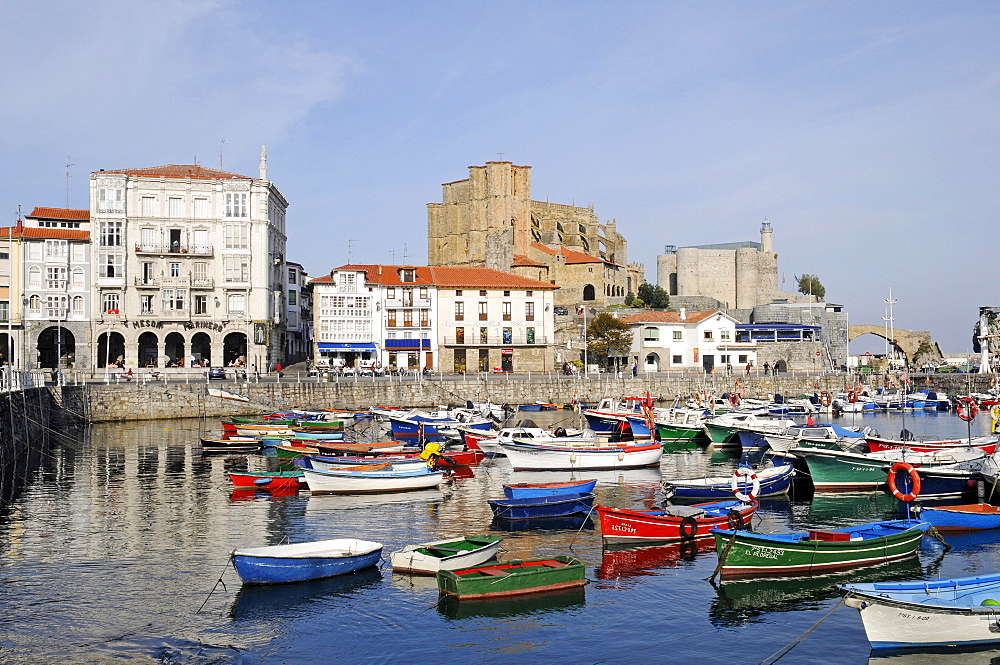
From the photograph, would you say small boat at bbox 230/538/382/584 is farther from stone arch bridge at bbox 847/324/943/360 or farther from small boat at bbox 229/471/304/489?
stone arch bridge at bbox 847/324/943/360

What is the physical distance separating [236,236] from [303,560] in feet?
198

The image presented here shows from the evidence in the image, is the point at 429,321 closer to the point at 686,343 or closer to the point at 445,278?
the point at 445,278

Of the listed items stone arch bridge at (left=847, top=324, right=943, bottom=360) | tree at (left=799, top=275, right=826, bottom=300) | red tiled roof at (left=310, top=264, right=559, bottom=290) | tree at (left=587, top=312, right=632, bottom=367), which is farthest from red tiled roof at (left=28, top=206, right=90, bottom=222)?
tree at (left=799, top=275, right=826, bottom=300)

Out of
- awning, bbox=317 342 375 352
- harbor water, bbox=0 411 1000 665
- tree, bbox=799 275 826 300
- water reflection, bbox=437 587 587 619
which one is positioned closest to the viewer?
harbor water, bbox=0 411 1000 665

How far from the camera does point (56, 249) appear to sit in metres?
75.8

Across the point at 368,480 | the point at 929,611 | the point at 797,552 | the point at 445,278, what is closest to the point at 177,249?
the point at 445,278

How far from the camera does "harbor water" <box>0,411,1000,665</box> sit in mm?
18156

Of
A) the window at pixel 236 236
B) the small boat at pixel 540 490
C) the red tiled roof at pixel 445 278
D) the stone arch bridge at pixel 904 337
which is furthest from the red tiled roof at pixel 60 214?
the stone arch bridge at pixel 904 337

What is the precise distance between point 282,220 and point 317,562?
71.5 metres

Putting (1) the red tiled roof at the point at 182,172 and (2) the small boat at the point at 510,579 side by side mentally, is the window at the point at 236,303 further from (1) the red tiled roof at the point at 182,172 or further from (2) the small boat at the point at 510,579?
(2) the small boat at the point at 510,579

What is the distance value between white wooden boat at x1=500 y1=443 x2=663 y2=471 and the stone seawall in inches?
1223

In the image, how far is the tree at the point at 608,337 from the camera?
92188 mm

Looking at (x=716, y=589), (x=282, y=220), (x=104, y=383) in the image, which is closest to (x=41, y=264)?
(x=104, y=383)

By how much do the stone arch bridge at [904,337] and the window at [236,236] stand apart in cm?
8359
